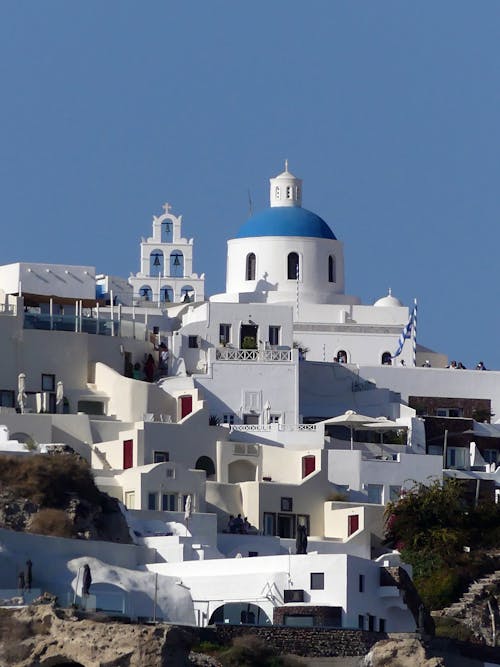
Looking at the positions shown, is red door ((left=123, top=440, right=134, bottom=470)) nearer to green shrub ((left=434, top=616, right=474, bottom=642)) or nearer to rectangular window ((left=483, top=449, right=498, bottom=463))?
green shrub ((left=434, top=616, right=474, bottom=642))

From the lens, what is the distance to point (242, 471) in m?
93.1

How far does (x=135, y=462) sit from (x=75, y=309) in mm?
13693

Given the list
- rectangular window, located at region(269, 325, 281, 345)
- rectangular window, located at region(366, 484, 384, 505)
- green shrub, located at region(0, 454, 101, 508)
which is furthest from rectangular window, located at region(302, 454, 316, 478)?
green shrub, located at region(0, 454, 101, 508)

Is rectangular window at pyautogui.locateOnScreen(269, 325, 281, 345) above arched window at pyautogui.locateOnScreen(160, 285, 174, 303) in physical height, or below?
below

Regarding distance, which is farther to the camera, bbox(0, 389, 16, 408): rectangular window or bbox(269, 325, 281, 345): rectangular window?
bbox(269, 325, 281, 345): rectangular window

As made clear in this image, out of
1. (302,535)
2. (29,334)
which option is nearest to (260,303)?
(29,334)

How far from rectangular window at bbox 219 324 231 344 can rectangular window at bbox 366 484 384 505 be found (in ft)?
33.8

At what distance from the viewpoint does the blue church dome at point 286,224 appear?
10988 centimetres

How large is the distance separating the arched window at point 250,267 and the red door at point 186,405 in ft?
50.9

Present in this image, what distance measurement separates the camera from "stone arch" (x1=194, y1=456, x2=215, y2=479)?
303ft

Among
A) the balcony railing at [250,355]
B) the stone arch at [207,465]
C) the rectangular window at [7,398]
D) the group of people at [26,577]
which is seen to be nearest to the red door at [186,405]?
the stone arch at [207,465]

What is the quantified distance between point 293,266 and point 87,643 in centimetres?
4499

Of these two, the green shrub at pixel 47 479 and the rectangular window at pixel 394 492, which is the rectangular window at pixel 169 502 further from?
the rectangular window at pixel 394 492

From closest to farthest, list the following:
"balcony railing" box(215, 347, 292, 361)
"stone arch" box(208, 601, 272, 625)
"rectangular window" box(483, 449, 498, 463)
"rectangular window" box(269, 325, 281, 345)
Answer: "stone arch" box(208, 601, 272, 625)
"balcony railing" box(215, 347, 292, 361)
"rectangular window" box(483, 449, 498, 463)
"rectangular window" box(269, 325, 281, 345)
